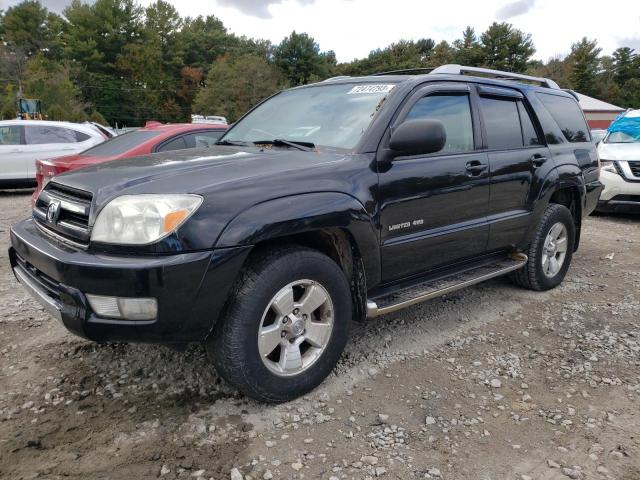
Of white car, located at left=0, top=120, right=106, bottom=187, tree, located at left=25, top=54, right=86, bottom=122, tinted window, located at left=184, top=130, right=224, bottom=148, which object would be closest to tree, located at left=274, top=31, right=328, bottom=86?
tree, located at left=25, top=54, right=86, bottom=122

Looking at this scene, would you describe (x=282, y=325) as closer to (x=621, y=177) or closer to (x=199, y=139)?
(x=199, y=139)

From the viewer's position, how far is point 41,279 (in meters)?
2.56

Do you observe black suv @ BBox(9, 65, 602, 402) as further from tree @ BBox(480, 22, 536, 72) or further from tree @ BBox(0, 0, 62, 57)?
tree @ BBox(0, 0, 62, 57)

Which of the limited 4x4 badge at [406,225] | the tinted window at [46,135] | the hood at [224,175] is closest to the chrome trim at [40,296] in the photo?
the hood at [224,175]

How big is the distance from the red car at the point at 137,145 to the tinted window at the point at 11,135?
457cm

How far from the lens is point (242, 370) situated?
2.43 metres

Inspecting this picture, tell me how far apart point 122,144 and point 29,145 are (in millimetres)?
5315

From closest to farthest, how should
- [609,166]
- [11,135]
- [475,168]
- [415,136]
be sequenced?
[415,136]
[475,168]
[609,166]
[11,135]

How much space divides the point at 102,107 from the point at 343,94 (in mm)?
62137

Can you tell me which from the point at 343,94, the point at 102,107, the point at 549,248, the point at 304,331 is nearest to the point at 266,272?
the point at 304,331

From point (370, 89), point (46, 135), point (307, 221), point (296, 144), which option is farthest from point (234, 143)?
point (46, 135)

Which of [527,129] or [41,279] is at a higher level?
[527,129]

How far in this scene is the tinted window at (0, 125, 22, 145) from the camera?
33.5 ft

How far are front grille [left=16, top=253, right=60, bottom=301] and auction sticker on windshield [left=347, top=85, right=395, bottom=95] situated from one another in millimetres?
2226
